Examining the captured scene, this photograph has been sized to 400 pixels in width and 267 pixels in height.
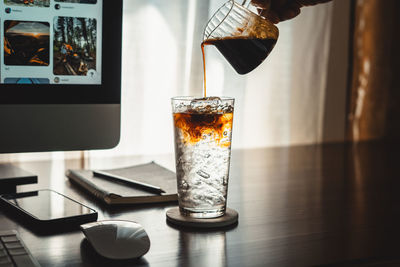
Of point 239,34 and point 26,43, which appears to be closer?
point 239,34

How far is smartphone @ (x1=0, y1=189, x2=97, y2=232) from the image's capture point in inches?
28.9

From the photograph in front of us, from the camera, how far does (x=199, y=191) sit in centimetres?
76

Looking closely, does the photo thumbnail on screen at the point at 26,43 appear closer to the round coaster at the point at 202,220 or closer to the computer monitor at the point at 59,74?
the computer monitor at the point at 59,74

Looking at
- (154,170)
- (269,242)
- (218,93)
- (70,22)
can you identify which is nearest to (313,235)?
(269,242)

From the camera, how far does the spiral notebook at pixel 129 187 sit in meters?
0.88

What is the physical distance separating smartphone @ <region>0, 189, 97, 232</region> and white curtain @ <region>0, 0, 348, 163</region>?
0.92m

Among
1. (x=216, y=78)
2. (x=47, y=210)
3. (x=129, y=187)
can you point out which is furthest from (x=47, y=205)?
(x=216, y=78)

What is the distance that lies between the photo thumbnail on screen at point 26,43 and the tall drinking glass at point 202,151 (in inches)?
11.5

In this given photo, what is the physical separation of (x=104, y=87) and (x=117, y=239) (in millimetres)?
412

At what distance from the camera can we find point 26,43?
2.93ft

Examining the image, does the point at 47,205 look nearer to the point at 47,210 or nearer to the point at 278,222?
the point at 47,210

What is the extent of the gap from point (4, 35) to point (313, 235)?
0.62m

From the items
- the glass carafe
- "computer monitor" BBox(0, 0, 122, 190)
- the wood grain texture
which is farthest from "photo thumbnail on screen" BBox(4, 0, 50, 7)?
the wood grain texture

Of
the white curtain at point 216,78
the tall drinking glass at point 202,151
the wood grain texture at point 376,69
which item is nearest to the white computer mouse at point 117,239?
the tall drinking glass at point 202,151
